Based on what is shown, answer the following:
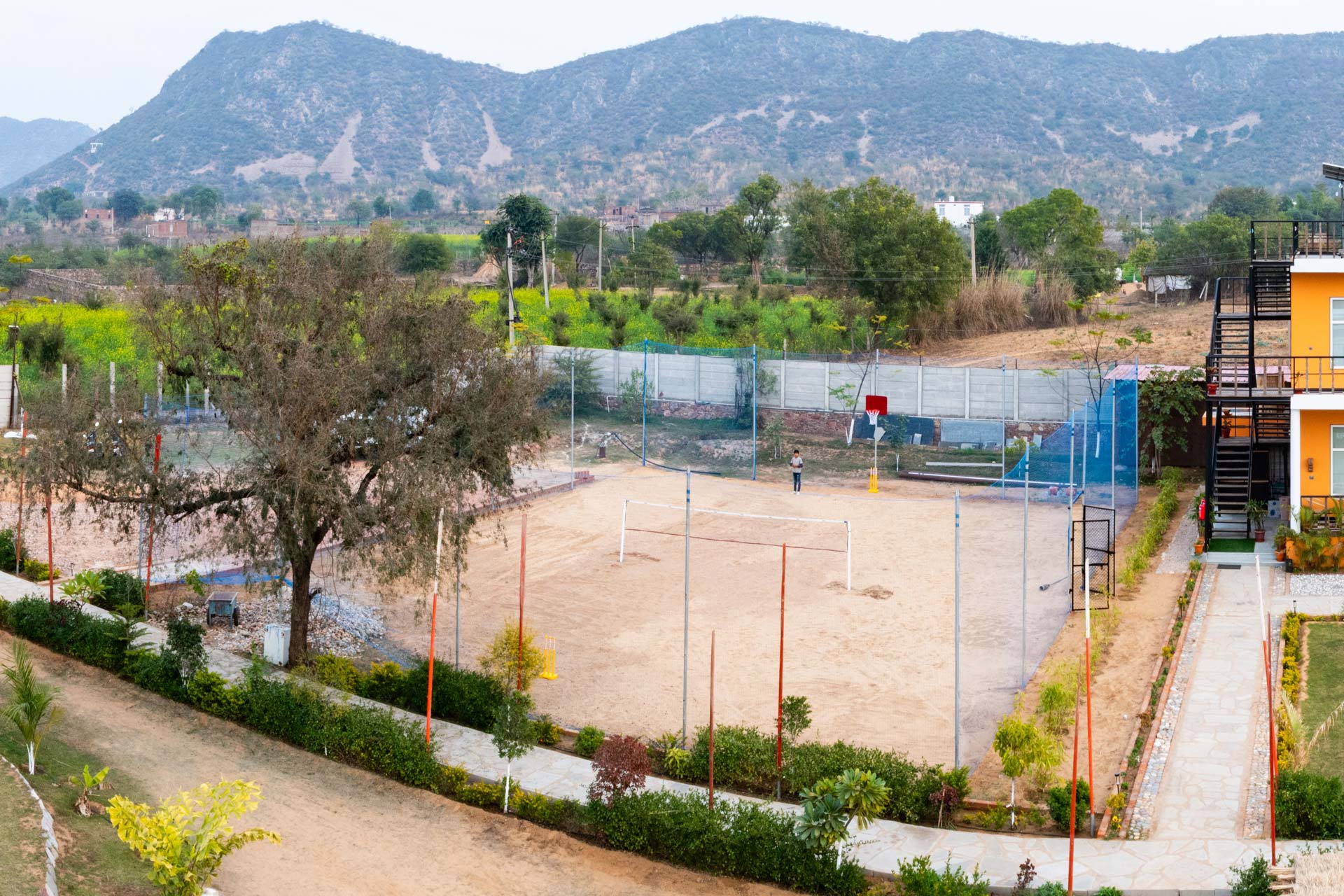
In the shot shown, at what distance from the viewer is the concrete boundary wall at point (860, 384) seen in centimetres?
3625

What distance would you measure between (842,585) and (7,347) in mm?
33159

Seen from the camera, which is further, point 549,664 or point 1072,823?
point 549,664

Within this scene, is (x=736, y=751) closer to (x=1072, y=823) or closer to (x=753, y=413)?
(x=1072, y=823)

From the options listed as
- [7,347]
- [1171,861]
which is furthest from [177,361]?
[7,347]

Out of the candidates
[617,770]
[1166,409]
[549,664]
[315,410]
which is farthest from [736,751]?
[1166,409]

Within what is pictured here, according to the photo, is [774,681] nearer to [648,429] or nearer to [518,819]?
[518,819]

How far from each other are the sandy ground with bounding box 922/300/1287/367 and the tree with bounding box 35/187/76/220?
126m

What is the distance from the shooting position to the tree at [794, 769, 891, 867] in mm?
13719

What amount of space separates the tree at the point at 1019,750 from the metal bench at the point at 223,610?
11.9 m

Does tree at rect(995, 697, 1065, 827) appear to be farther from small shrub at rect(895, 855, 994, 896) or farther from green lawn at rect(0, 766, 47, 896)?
green lawn at rect(0, 766, 47, 896)

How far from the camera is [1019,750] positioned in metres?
15.4

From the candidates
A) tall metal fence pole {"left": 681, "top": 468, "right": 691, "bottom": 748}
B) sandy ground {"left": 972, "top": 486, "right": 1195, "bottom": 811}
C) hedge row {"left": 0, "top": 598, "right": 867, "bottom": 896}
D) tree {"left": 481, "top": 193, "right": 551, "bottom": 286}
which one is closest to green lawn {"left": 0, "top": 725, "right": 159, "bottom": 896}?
hedge row {"left": 0, "top": 598, "right": 867, "bottom": 896}

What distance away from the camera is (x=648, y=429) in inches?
1501

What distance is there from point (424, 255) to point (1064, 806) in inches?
2455
